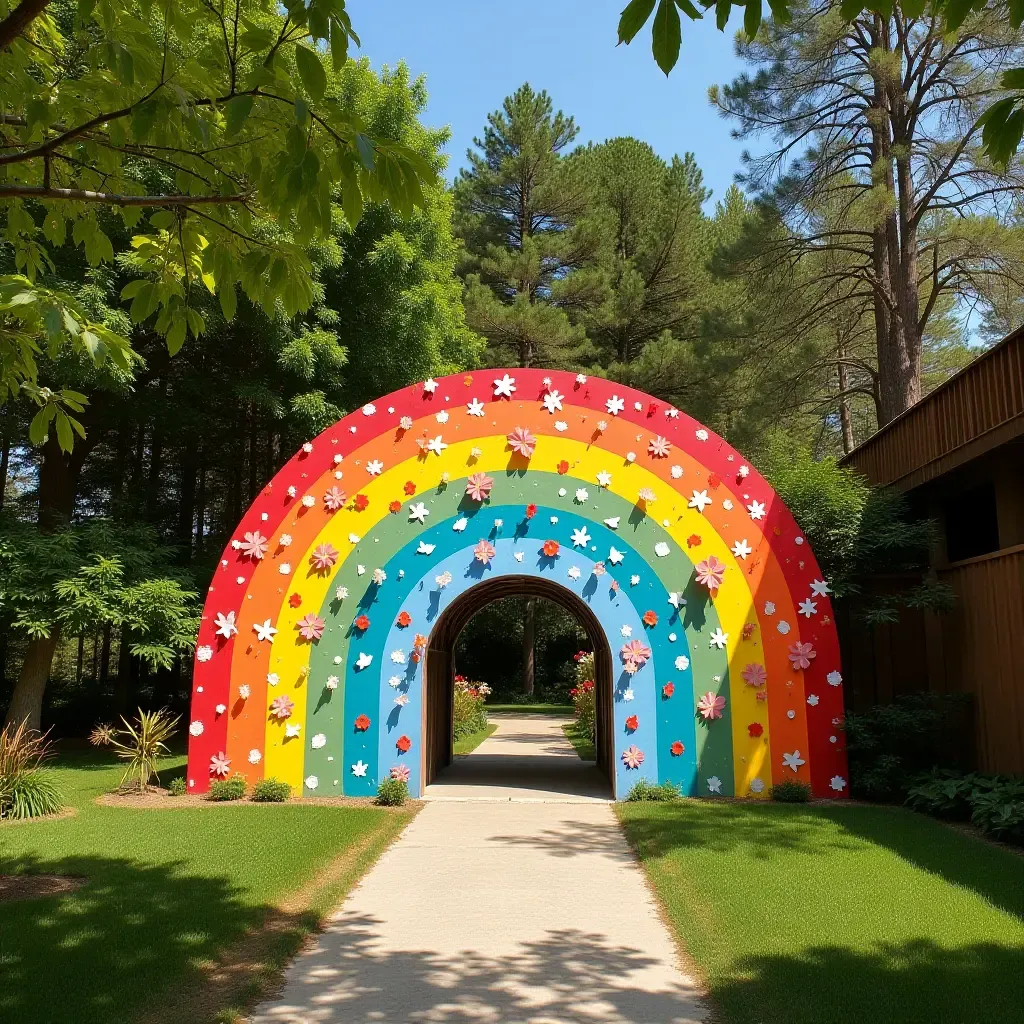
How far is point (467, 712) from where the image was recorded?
64.8 ft

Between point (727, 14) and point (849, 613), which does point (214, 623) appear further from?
point (727, 14)

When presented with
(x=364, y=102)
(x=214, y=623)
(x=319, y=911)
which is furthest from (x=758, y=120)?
(x=319, y=911)

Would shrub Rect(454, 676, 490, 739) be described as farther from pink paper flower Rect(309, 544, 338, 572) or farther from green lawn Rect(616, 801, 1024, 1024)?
green lawn Rect(616, 801, 1024, 1024)

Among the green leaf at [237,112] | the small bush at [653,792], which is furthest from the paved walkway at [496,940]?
the green leaf at [237,112]

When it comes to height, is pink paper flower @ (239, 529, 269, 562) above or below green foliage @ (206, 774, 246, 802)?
above

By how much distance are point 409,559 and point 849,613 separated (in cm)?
559

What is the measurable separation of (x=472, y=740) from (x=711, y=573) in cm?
923

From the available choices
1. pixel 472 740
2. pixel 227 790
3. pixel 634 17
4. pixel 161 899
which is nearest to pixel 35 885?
pixel 161 899

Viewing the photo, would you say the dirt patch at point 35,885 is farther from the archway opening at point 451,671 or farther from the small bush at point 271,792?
the archway opening at point 451,671

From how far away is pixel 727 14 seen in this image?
308 centimetres

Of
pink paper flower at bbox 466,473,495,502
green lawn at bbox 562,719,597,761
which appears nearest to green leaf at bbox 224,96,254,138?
pink paper flower at bbox 466,473,495,502

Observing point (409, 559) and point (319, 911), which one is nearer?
point (319, 911)

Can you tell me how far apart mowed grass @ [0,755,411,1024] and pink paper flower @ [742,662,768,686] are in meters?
4.03

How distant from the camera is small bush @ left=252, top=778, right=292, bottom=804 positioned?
9805 mm
